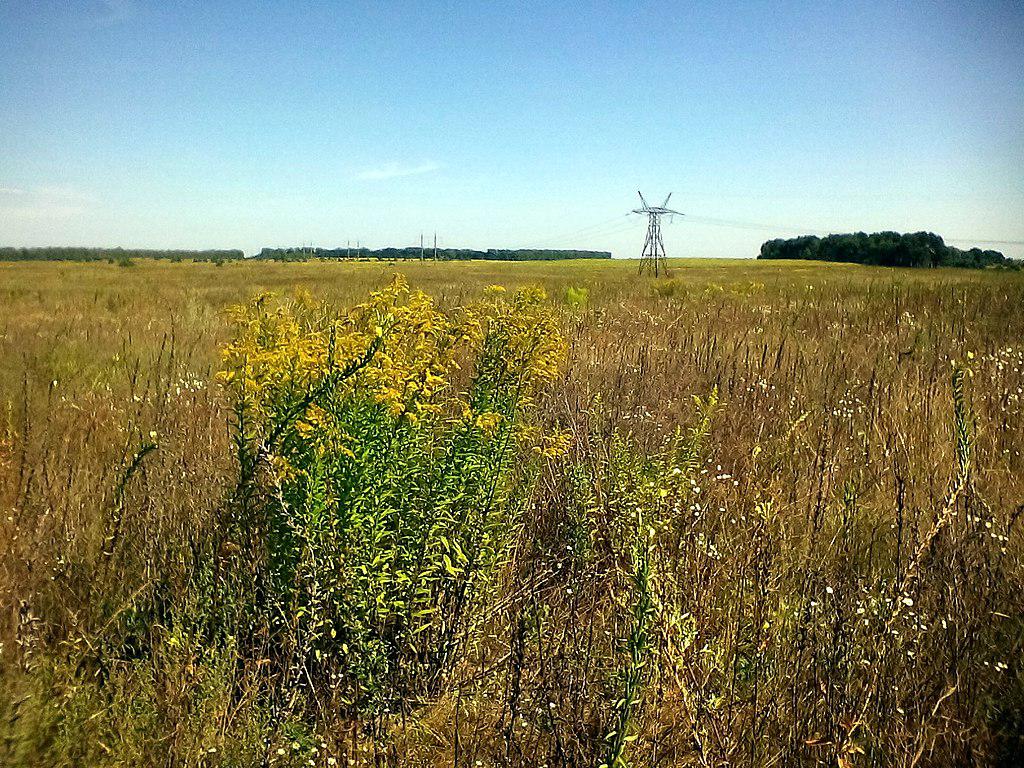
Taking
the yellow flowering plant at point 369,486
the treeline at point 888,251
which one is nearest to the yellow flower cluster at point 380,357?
the yellow flowering plant at point 369,486

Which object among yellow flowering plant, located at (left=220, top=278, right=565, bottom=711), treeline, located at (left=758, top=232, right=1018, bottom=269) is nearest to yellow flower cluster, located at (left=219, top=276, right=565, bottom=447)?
yellow flowering plant, located at (left=220, top=278, right=565, bottom=711)

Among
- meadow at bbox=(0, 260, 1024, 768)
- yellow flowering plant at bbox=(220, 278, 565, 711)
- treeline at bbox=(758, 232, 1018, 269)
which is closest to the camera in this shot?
meadow at bbox=(0, 260, 1024, 768)

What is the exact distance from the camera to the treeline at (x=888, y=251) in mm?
53900

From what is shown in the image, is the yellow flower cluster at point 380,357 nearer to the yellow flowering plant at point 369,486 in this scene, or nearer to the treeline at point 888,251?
the yellow flowering plant at point 369,486

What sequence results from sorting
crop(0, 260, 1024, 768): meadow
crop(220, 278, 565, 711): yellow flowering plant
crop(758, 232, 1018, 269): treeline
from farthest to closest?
crop(758, 232, 1018, 269): treeline → crop(220, 278, 565, 711): yellow flowering plant → crop(0, 260, 1024, 768): meadow

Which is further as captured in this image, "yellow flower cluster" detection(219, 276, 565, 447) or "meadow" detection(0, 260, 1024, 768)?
"yellow flower cluster" detection(219, 276, 565, 447)

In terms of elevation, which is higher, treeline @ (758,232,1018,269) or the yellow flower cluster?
treeline @ (758,232,1018,269)

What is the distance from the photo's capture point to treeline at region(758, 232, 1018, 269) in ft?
177

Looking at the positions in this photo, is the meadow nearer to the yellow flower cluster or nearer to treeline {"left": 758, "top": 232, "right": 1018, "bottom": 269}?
the yellow flower cluster

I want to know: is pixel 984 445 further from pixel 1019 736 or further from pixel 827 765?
pixel 827 765

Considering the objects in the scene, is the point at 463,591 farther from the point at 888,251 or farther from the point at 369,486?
the point at 888,251

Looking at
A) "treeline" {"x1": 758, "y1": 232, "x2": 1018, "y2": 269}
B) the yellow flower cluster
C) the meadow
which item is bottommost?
the meadow

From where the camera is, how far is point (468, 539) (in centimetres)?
257

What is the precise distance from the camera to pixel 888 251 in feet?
199
